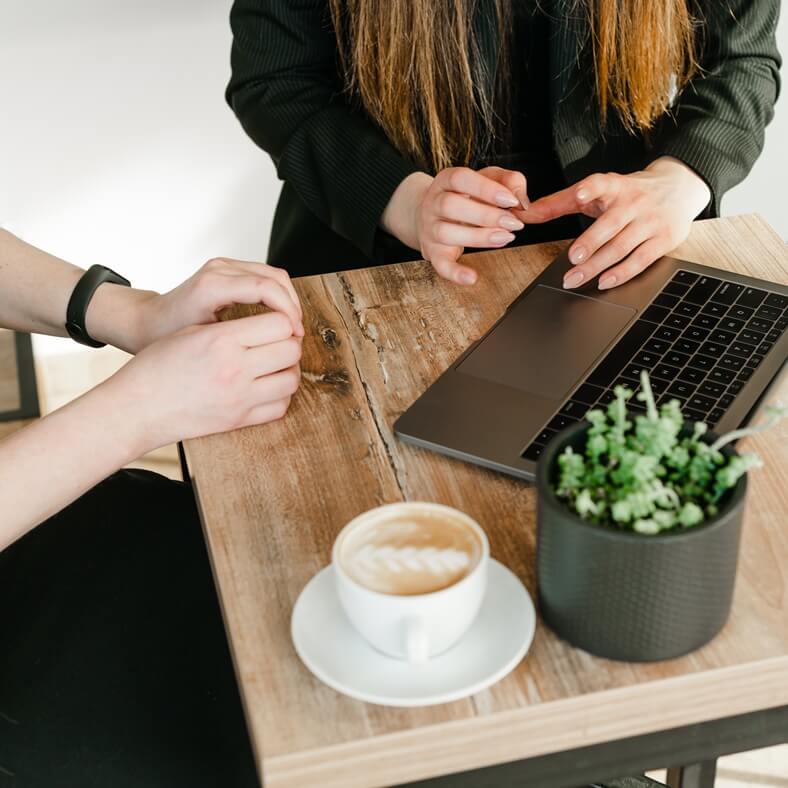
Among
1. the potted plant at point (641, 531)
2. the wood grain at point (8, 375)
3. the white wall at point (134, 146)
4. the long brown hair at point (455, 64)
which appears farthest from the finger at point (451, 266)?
the wood grain at point (8, 375)

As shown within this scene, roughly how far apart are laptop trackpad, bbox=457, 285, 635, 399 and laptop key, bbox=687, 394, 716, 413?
0.10 metres

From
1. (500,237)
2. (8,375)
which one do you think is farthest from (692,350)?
(8,375)

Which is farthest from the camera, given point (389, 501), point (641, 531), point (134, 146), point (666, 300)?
point (134, 146)

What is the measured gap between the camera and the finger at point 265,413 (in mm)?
930

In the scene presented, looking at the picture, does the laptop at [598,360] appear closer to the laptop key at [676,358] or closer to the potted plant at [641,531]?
the laptop key at [676,358]

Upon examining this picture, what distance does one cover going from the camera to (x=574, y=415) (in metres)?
0.89

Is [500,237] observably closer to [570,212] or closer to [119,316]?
[570,212]

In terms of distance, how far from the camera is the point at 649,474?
632 millimetres

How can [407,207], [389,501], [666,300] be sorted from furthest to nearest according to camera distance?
[407,207]
[666,300]
[389,501]

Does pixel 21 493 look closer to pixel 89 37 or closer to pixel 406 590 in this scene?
pixel 406 590

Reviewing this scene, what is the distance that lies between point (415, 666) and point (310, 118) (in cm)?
89

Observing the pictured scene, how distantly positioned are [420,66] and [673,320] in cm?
52

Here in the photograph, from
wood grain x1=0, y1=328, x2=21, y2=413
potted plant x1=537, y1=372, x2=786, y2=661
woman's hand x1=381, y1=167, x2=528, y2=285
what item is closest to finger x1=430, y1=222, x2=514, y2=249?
woman's hand x1=381, y1=167, x2=528, y2=285

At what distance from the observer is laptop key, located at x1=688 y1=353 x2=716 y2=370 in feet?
3.06
